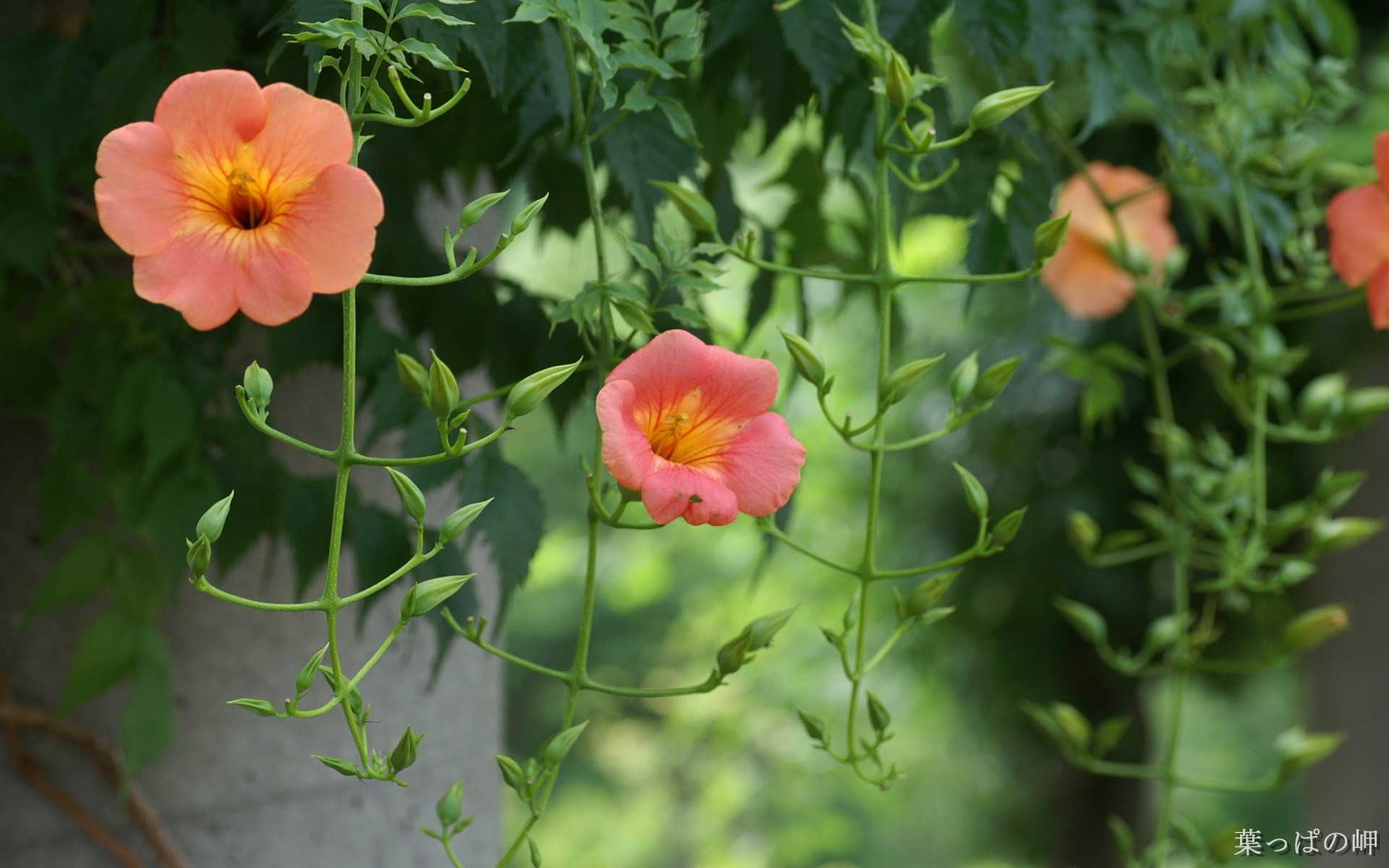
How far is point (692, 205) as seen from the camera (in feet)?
1.58

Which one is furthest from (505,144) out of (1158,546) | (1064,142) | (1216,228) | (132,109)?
(1216,228)

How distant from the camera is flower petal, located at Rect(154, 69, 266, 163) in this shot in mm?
360

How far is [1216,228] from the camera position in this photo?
1.44 meters

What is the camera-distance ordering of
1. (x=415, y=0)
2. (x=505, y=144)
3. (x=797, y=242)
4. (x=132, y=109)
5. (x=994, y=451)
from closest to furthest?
(x=415, y=0), (x=132, y=109), (x=505, y=144), (x=797, y=242), (x=994, y=451)

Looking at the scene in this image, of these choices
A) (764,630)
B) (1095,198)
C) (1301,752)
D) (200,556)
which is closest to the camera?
(200,556)

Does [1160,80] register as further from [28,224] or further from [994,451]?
[994,451]

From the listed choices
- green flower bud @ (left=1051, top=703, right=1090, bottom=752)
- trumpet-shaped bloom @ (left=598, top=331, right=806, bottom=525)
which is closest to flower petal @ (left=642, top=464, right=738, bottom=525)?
trumpet-shaped bloom @ (left=598, top=331, right=806, bottom=525)

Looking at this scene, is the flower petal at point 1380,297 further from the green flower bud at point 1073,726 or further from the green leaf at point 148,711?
the green leaf at point 148,711

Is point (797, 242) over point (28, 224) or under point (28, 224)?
under

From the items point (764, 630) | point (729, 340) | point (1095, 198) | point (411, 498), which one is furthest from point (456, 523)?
point (1095, 198)

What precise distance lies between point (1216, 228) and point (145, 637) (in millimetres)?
1291

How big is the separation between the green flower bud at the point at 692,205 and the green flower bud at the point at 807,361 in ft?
0.21

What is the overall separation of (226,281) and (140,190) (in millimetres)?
40

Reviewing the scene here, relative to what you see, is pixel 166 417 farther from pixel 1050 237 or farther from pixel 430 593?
pixel 1050 237
